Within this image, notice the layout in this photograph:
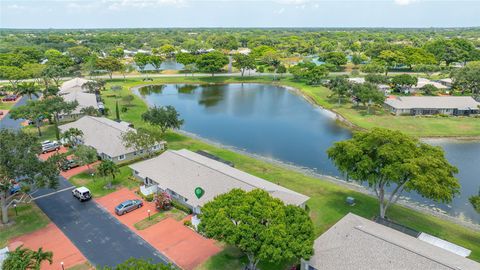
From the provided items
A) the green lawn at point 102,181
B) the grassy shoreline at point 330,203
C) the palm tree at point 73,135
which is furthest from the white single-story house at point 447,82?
the palm tree at point 73,135

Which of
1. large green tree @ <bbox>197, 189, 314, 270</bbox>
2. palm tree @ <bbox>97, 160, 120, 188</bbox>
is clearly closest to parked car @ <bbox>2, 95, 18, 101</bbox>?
palm tree @ <bbox>97, 160, 120, 188</bbox>

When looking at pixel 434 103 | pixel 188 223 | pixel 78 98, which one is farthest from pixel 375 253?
pixel 78 98

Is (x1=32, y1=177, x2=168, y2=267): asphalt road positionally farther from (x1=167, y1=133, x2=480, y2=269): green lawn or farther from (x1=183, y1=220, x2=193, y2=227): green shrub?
(x1=167, y1=133, x2=480, y2=269): green lawn

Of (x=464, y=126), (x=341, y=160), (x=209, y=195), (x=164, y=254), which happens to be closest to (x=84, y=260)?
(x=164, y=254)

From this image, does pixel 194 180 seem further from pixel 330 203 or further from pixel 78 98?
pixel 78 98

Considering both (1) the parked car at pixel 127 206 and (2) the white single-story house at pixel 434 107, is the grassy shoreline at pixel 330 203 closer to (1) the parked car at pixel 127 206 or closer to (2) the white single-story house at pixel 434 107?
(1) the parked car at pixel 127 206

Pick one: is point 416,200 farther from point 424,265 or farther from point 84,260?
point 84,260
